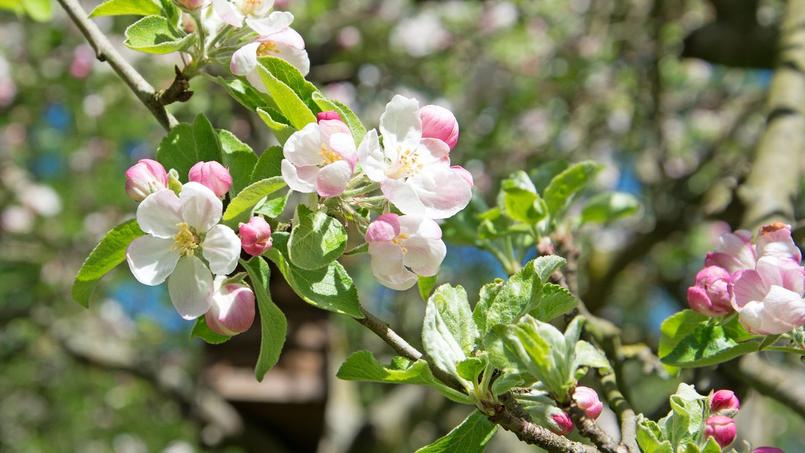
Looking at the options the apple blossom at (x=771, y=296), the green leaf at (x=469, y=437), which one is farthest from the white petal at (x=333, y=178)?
the apple blossom at (x=771, y=296)

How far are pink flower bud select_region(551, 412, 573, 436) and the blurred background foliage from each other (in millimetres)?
2110

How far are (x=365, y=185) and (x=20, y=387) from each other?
5117mm

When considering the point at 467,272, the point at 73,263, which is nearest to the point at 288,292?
the point at 467,272

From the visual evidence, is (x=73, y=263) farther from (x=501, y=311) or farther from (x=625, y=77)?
(x=501, y=311)

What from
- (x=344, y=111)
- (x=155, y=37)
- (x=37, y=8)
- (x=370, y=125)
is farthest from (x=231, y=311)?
(x=370, y=125)

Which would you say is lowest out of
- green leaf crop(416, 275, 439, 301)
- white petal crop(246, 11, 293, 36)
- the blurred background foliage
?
the blurred background foliage

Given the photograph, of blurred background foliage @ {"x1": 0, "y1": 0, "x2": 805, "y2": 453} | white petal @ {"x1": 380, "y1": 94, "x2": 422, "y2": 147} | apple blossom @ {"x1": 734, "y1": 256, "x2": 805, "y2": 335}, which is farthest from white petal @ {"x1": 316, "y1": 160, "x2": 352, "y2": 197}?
blurred background foliage @ {"x1": 0, "y1": 0, "x2": 805, "y2": 453}

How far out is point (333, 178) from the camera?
914mm

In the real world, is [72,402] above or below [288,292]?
below

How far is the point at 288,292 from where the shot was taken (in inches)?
161

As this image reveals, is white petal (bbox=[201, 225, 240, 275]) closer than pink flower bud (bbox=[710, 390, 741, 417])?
Yes

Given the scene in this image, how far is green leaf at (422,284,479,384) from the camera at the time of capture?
0.96 m

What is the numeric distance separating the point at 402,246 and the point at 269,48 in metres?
0.32

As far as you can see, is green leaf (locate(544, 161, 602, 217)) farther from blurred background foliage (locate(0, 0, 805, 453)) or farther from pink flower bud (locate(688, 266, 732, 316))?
blurred background foliage (locate(0, 0, 805, 453))
